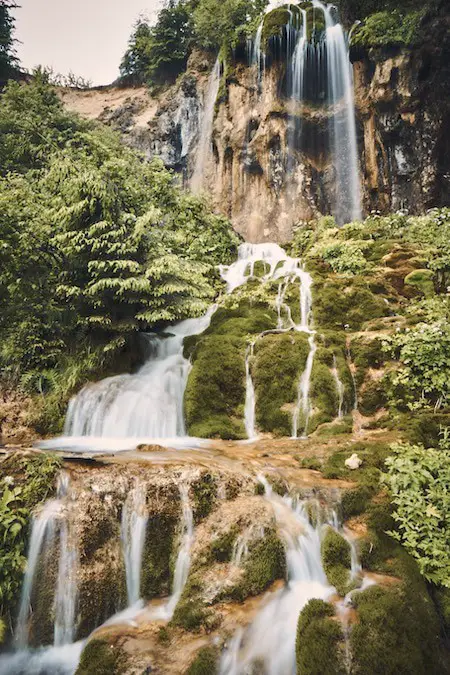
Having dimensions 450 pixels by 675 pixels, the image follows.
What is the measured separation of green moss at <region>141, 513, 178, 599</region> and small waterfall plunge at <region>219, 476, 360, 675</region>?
87cm

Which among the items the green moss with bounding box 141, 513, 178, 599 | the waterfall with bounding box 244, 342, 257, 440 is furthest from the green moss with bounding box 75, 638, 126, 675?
the waterfall with bounding box 244, 342, 257, 440

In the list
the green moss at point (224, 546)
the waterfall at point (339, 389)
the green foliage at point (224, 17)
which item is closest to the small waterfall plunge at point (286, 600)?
the green moss at point (224, 546)

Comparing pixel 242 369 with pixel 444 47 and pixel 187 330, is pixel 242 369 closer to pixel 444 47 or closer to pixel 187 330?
pixel 187 330

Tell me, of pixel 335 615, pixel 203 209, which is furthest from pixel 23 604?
pixel 203 209

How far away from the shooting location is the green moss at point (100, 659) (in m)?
3.04

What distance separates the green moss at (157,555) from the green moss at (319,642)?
4.28ft

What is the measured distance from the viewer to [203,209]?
15.6m

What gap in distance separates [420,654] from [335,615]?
0.65m

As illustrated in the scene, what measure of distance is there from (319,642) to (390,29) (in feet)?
70.4

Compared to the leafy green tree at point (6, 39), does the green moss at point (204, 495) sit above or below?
below

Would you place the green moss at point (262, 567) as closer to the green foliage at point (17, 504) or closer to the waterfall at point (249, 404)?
the green foliage at point (17, 504)

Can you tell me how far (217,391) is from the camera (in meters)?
7.54

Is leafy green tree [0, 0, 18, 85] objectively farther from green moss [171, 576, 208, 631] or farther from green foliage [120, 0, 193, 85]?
green moss [171, 576, 208, 631]

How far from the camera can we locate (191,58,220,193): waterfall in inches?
959
